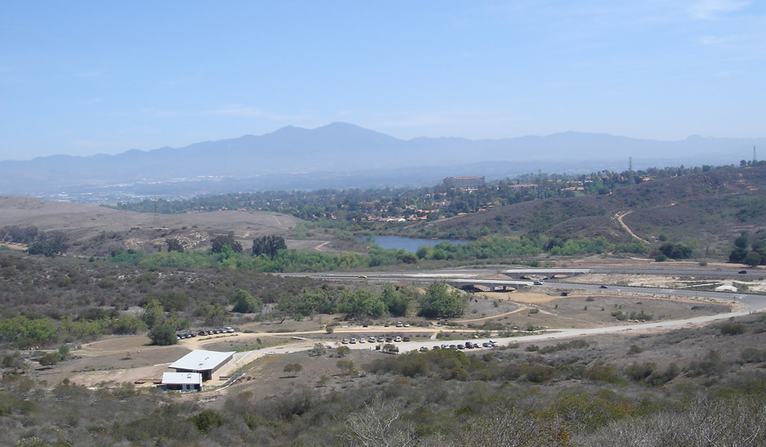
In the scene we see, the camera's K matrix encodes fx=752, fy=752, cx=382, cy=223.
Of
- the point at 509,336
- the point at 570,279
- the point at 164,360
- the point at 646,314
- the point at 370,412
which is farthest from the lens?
the point at 570,279

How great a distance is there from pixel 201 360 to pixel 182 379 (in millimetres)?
2972

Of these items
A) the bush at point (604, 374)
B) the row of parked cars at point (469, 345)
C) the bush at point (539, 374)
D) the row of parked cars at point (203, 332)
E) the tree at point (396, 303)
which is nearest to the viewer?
the bush at point (604, 374)

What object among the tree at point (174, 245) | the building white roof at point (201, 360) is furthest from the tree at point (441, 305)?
the tree at point (174, 245)

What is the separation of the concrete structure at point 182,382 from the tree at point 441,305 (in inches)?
917

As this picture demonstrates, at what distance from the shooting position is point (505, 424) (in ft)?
39.0

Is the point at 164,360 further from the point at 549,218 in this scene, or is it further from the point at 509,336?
the point at 549,218

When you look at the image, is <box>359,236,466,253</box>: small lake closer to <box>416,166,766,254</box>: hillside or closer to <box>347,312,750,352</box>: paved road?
<box>416,166,766,254</box>: hillside

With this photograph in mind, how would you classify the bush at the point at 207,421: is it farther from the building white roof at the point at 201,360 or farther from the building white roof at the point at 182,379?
the building white roof at the point at 201,360

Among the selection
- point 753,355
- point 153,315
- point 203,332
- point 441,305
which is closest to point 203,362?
point 203,332

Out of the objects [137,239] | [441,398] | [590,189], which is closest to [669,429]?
[441,398]

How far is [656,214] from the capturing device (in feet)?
330

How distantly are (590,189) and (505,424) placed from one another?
139 metres

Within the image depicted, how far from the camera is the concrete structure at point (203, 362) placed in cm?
2853

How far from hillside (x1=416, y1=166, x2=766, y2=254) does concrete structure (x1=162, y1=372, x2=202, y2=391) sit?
65.3m
